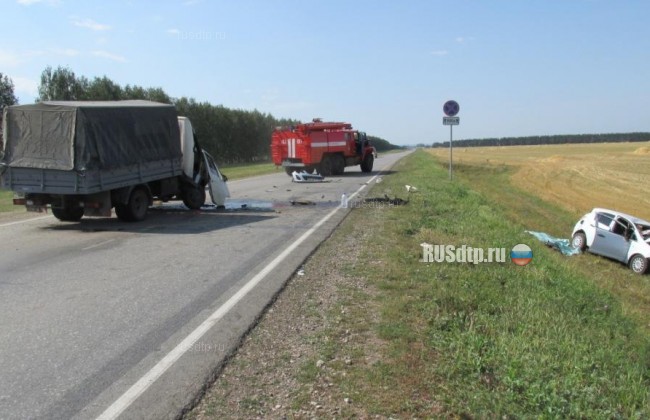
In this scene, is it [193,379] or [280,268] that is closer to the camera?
[193,379]

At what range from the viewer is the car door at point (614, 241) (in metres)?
14.8

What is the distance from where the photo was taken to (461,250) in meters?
8.45

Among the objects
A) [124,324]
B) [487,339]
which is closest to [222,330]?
[124,324]

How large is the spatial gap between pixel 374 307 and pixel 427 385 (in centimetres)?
188

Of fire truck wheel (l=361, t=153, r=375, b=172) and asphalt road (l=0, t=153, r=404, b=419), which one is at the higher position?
fire truck wheel (l=361, t=153, r=375, b=172)

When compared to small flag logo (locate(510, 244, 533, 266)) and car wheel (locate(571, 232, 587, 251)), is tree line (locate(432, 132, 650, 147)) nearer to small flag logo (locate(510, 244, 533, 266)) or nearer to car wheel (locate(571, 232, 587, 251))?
car wheel (locate(571, 232, 587, 251))

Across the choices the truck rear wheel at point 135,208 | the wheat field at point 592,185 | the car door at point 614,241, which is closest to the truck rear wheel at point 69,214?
the truck rear wheel at point 135,208

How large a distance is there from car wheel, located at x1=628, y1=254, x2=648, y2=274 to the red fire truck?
16716 mm

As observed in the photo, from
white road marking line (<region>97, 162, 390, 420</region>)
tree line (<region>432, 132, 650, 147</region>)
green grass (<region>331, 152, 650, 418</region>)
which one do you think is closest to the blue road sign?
green grass (<region>331, 152, 650, 418</region>)

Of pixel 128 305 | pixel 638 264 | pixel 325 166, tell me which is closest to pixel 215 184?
pixel 128 305

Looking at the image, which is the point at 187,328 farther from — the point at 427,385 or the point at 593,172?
the point at 593,172

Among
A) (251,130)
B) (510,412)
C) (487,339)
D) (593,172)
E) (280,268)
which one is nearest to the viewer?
(510,412)

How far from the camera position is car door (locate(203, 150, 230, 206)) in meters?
14.6

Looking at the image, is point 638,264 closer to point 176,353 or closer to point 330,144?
point 176,353
